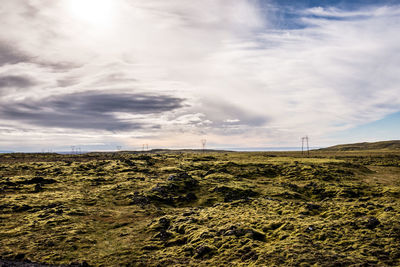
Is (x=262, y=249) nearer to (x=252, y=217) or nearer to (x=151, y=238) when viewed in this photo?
(x=252, y=217)

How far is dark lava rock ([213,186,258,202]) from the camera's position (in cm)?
4556

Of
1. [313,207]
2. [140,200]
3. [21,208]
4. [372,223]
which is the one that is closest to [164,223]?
[140,200]

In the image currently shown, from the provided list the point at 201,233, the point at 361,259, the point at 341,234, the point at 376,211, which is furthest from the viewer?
the point at 376,211

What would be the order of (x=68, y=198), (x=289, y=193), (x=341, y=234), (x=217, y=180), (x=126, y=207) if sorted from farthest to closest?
1. (x=217, y=180)
2. (x=289, y=193)
3. (x=68, y=198)
4. (x=126, y=207)
5. (x=341, y=234)

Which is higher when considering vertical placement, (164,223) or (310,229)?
(310,229)

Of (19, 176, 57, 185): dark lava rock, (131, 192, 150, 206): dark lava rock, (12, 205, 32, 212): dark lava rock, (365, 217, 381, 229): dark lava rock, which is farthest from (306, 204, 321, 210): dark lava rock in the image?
(19, 176, 57, 185): dark lava rock

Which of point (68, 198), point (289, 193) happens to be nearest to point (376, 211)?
point (289, 193)

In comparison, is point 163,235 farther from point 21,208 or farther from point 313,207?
point 21,208

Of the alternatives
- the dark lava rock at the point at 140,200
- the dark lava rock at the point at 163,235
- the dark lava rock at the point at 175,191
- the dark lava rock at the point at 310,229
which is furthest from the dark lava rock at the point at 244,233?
the dark lava rock at the point at 140,200

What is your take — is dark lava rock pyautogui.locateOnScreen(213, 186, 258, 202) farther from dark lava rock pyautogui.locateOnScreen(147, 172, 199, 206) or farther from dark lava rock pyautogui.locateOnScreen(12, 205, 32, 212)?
dark lava rock pyautogui.locateOnScreen(12, 205, 32, 212)

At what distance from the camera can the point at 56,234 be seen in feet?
90.4

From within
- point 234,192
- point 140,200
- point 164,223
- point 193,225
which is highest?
point 234,192

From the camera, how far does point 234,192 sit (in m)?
47.6

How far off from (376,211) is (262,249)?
18623 millimetres
